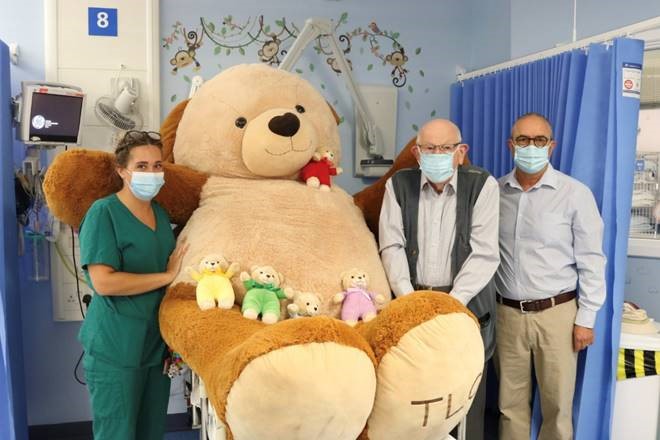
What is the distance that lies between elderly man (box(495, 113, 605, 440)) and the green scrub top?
144cm

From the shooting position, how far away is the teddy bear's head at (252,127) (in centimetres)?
205

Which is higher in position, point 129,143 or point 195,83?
point 195,83

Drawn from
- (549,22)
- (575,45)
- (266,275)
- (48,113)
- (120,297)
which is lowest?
(120,297)

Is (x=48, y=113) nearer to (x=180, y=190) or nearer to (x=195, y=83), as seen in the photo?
(x=195, y=83)

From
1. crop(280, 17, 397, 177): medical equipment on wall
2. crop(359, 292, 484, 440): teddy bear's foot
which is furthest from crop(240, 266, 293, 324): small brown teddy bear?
crop(280, 17, 397, 177): medical equipment on wall

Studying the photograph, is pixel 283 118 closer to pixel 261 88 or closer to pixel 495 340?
pixel 261 88

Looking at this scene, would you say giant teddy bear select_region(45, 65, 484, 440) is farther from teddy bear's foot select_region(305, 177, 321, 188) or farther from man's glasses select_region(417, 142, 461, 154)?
man's glasses select_region(417, 142, 461, 154)

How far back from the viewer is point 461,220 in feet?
6.94

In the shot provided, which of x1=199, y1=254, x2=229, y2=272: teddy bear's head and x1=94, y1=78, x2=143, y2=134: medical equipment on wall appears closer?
x1=199, y1=254, x2=229, y2=272: teddy bear's head

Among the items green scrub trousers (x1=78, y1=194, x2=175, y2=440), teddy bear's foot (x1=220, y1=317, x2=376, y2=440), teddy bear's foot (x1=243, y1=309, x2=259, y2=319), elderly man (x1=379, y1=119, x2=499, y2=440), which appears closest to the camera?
teddy bear's foot (x1=220, y1=317, x2=376, y2=440)

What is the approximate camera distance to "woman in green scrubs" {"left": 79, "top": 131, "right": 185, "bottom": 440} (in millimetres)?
1837

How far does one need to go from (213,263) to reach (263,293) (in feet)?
0.65

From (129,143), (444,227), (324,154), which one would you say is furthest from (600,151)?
(129,143)

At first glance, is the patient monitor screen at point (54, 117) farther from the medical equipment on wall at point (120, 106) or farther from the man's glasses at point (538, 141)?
the man's glasses at point (538, 141)
